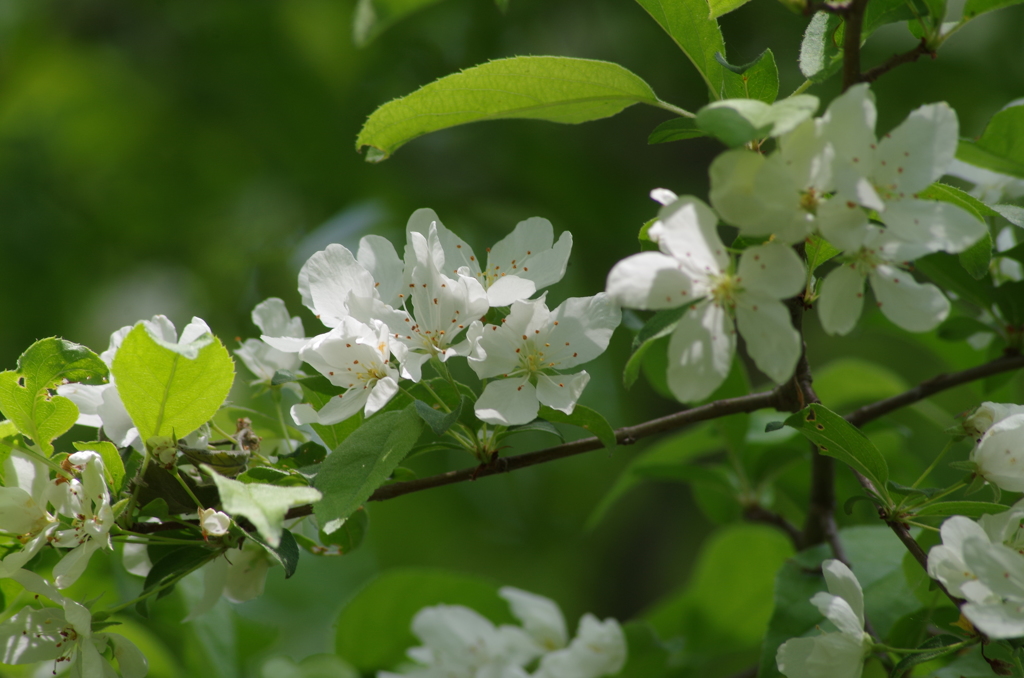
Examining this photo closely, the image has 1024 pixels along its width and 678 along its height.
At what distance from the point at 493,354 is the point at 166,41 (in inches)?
154

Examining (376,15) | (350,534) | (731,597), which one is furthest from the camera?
(731,597)

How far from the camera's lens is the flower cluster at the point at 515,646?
1.58 m

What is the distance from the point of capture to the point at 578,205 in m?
3.65

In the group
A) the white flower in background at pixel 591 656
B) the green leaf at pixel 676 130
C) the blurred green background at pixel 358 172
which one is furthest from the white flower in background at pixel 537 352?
the blurred green background at pixel 358 172

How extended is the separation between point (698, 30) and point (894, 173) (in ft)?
1.16

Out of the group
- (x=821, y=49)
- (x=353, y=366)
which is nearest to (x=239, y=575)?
(x=353, y=366)

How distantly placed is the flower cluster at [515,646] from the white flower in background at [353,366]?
0.76 meters

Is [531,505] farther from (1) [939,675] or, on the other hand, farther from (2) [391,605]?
→ (1) [939,675]

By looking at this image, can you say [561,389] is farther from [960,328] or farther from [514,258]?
[960,328]

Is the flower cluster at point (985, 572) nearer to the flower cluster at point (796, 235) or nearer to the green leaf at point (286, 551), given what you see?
the flower cluster at point (796, 235)

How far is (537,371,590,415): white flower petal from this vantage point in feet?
3.35

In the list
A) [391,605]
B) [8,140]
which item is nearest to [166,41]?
[8,140]

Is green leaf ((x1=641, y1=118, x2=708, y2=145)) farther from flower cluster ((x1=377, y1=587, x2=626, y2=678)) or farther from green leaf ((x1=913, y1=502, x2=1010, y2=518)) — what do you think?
flower cluster ((x1=377, y1=587, x2=626, y2=678))

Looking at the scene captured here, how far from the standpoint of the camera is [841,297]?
911 millimetres
